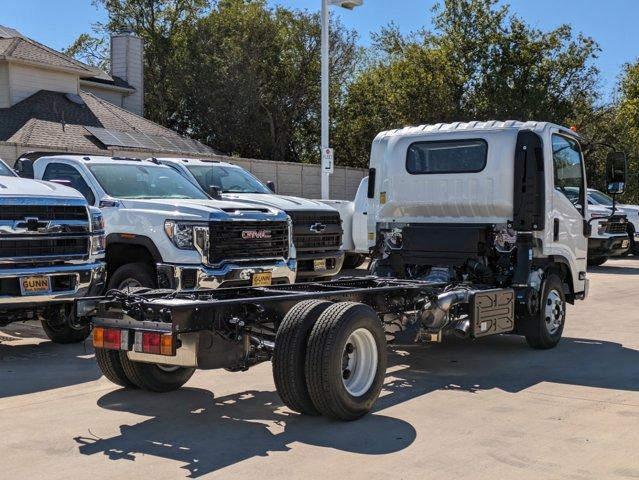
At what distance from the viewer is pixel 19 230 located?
8.28 metres

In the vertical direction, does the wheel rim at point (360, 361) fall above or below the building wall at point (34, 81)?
below

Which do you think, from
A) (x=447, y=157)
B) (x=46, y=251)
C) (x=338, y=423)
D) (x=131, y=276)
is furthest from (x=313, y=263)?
(x=338, y=423)

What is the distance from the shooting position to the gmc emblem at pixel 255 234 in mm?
10016

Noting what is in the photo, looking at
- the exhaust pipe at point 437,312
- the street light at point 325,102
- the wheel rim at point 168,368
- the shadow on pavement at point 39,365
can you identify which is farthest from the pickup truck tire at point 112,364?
the street light at point 325,102

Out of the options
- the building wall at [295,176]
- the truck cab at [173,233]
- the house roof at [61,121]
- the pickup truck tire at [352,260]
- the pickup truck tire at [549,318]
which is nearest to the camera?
the pickup truck tire at [549,318]

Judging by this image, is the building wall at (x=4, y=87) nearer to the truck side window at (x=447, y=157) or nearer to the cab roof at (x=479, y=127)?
the cab roof at (x=479, y=127)

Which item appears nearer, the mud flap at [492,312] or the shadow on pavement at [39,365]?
the shadow on pavement at [39,365]

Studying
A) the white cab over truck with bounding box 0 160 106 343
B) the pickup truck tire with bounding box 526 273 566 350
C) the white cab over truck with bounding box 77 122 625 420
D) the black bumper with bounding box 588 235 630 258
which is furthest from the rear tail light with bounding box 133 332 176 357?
the black bumper with bounding box 588 235 630 258

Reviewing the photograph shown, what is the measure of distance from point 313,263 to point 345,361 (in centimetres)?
657

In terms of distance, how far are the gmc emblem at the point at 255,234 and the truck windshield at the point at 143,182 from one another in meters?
1.39

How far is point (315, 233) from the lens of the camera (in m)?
13.0

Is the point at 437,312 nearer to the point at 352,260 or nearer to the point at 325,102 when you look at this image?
the point at 352,260

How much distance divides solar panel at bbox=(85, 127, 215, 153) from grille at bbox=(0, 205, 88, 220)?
1575 centimetres

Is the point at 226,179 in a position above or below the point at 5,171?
above
